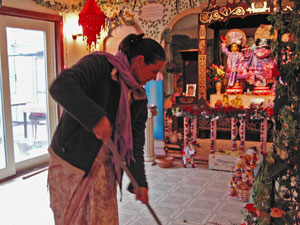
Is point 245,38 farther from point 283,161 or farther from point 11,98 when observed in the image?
point 283,161

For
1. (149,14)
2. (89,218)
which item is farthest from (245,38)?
(89,218)

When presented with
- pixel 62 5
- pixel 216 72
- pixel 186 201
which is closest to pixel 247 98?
pixel 216 72

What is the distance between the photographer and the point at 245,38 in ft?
22.4

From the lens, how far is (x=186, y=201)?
3934mm

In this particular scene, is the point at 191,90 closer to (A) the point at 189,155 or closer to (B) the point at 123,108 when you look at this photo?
(A) the point at 189,155

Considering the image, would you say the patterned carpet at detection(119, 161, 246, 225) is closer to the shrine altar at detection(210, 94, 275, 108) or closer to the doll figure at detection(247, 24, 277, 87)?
the shrine altar at detection(210, 94, 275, 108)

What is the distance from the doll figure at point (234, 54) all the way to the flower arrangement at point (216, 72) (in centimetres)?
12

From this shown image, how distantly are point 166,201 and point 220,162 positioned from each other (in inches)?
57.5

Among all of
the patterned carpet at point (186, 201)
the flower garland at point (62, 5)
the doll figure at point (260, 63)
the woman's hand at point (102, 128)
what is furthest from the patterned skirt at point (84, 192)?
the doll figure at point (260, 63)

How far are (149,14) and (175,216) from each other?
11.9ft

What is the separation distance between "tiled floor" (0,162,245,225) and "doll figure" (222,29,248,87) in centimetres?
256

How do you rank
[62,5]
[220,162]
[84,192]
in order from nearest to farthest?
[84,192]
[220,162]
[62,5]

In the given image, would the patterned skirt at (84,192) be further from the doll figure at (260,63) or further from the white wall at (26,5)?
the doll figure at (260,63)

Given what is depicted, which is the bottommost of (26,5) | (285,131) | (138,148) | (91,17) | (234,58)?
(138,148)
